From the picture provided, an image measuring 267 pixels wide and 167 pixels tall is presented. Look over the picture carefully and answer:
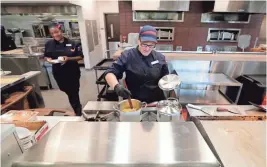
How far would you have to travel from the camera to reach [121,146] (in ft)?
1.71

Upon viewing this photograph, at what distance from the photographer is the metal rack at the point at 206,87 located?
2.11 metres

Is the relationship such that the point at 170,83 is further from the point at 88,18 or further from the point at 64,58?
the point at 88,18

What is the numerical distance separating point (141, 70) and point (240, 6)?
3840mm

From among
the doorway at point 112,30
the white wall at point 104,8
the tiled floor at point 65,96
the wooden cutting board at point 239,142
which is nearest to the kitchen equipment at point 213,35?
the doorway at point 112,30

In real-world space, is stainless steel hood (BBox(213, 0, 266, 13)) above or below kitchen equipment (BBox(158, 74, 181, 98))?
above

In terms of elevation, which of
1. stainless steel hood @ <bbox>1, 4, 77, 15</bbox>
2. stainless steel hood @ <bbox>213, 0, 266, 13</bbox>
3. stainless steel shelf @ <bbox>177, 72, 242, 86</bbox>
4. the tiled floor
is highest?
stainless steel hood @ <bbox>1, 4, 77, 15</bbox>

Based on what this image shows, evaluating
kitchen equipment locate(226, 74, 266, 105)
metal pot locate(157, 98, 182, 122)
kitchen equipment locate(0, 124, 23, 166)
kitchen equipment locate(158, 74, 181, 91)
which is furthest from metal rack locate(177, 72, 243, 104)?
kitchen equipment locate(0, 124, 23, 166)

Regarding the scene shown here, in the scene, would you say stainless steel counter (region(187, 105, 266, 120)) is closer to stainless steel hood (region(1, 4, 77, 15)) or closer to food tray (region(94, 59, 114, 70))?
food tray (region(94, 59, 114, 70))

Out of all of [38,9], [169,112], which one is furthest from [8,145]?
[38,9]

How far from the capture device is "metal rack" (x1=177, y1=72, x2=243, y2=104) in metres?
2.11

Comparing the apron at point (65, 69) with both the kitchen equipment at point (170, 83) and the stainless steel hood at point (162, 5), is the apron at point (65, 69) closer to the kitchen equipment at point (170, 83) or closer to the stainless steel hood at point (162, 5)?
the kitchen equipment at point (170, 83)

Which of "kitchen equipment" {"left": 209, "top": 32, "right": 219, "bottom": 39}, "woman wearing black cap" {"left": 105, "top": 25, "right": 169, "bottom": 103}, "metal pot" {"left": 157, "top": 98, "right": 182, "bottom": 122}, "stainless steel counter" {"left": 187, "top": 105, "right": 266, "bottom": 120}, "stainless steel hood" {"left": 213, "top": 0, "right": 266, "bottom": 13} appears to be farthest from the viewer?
"kitchen equipment" {"left": 209, "top": 32, "right": 219, "bottom": 39}

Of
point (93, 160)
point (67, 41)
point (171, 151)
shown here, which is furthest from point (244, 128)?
point (67, 41)

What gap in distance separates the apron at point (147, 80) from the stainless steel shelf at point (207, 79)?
101cm
